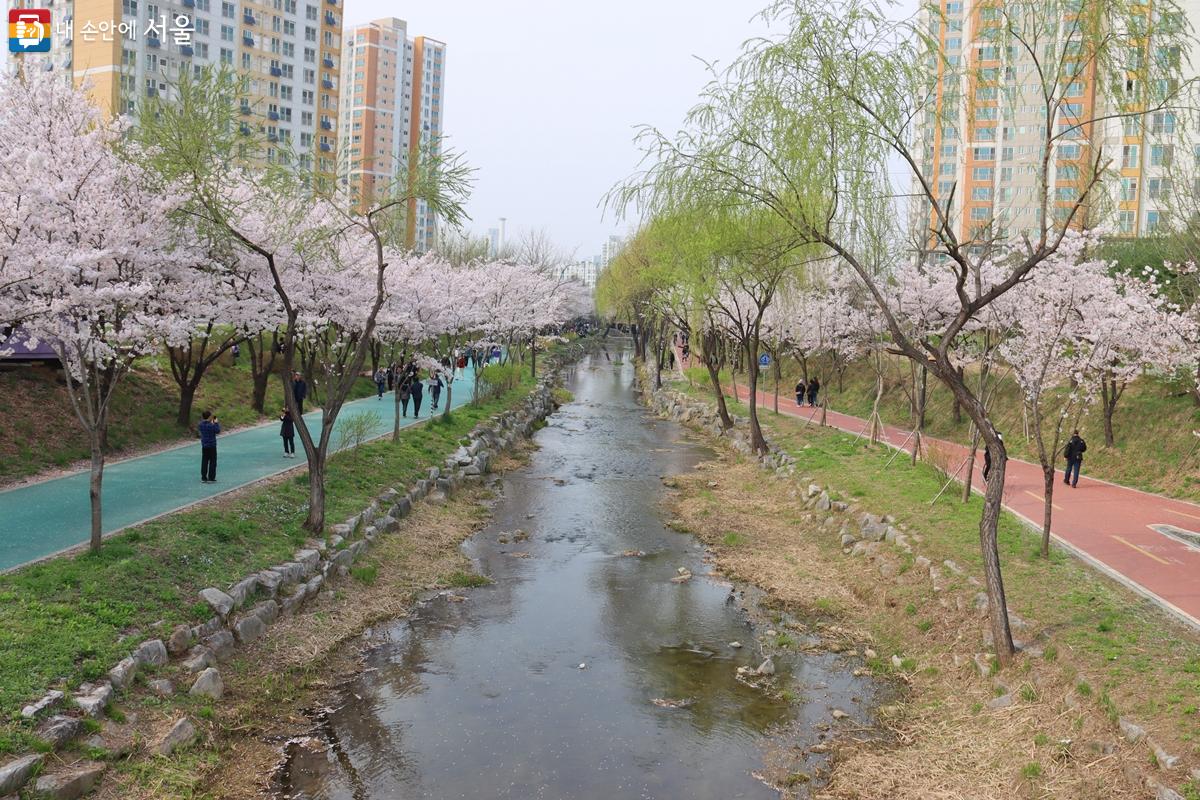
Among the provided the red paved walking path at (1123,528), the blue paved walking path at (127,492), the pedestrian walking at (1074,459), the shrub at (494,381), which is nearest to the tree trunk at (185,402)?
the blue paved walking path at (127,492)

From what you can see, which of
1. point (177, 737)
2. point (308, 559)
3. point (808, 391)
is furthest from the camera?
point (808, 391)

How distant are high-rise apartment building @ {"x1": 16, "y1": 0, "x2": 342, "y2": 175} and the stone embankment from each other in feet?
149

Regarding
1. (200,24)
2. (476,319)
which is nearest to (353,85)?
(200,24)

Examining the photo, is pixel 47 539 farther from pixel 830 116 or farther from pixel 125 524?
pixel 830 116

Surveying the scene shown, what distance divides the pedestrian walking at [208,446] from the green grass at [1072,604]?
1340 cm

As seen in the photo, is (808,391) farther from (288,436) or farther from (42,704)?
(42,704)

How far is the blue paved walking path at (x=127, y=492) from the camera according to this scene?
12.9 m

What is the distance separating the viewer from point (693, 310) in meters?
32.0

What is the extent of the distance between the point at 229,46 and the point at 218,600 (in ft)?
231

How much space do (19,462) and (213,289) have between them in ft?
17.2

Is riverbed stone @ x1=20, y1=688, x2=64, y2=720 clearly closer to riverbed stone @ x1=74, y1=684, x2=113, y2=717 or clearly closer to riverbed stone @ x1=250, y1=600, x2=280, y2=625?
riverbed stone @ x1=74, y1=684, x2=113, y2=717

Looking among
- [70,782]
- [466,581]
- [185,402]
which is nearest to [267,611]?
[466,581]

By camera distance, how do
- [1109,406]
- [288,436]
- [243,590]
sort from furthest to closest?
[1109,406] → [288,436] → [243,590]

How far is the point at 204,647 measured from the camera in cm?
1056
